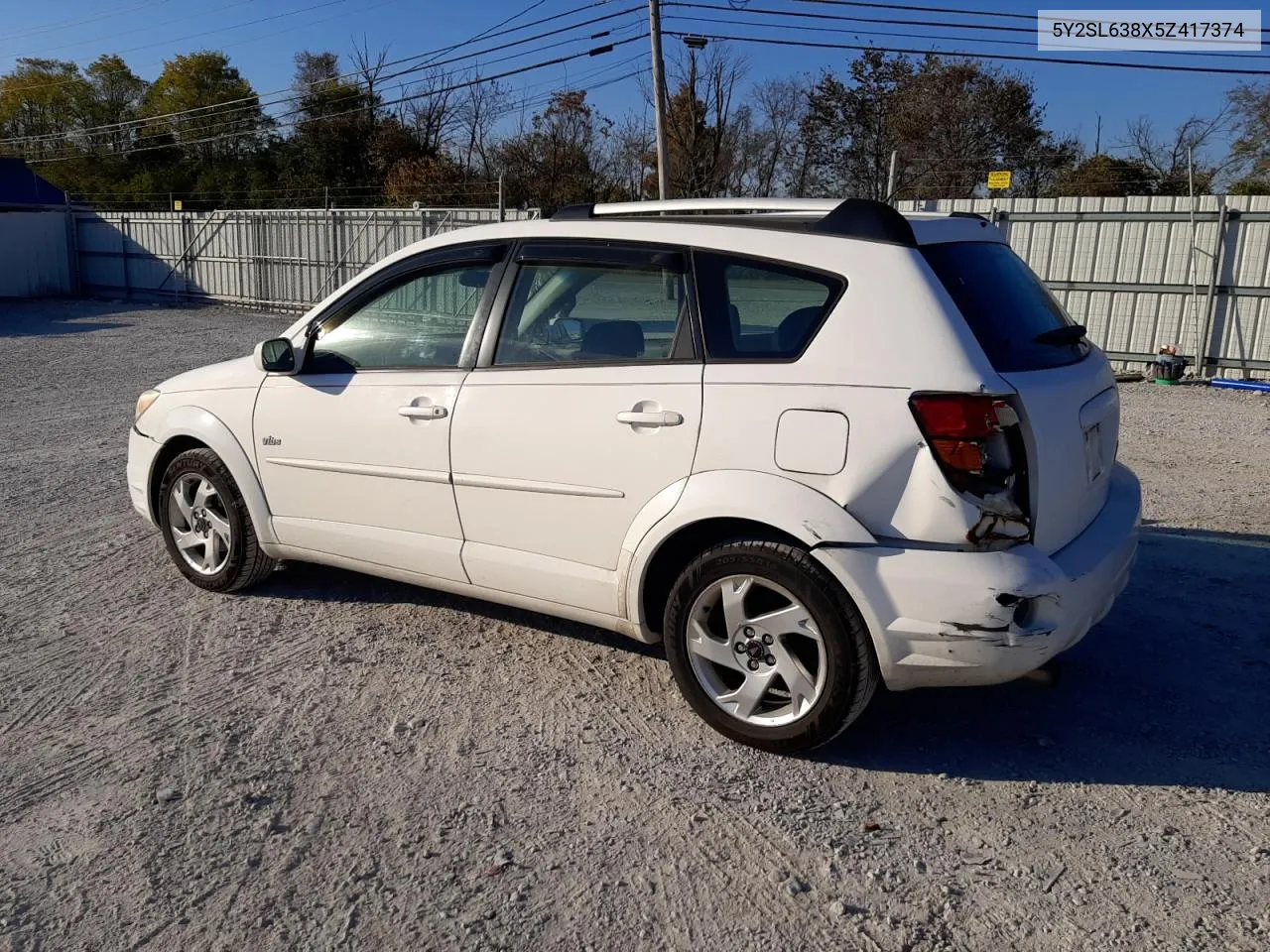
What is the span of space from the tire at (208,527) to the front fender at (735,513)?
214 cm

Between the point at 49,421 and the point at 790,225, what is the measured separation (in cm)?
876

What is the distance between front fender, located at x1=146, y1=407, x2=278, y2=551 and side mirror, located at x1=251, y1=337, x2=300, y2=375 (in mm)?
442

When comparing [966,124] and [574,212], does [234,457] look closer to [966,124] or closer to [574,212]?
[574,212]

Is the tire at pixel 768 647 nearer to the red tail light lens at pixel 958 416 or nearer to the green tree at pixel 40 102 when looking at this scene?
the red tail light lens at pixel 958 416

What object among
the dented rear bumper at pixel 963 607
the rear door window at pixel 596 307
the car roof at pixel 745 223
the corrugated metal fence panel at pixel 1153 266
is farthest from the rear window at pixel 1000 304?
the corrugated metal fence panel at pixel 1153 266

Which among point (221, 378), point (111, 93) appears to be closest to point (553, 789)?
point (221, 378)

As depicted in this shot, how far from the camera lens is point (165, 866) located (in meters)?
2.96

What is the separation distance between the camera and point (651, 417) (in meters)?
3.73

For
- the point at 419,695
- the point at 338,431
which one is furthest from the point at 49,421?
the point at 419,695

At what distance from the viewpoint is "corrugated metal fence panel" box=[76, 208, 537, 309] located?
21656 mm

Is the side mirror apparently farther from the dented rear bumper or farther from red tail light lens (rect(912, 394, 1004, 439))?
red tail light lens (rect(912, 394, 1004, 439))

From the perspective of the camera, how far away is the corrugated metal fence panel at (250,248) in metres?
21.7

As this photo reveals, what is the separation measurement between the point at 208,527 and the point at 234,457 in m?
0.44

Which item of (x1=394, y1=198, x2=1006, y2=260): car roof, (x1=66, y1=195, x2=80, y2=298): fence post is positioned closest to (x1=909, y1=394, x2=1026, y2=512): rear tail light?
(x1=394, y1=198, x2=1006, y2=260): car roof
